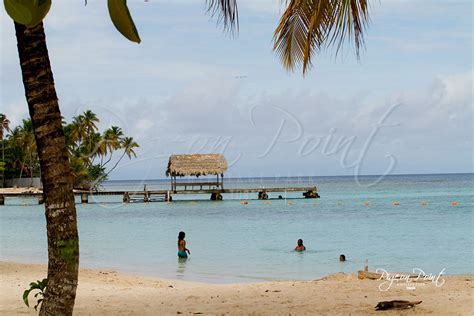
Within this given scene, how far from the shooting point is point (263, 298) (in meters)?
8.70

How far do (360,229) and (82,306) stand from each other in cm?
2045

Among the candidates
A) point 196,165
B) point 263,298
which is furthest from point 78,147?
point 263,298

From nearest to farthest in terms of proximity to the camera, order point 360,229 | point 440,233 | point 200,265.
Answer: point 200,265 → point 440,233 → point 360,229

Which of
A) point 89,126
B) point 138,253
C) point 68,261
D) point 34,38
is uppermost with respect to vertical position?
point 89,126

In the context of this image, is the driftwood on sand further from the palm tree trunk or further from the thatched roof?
the thatched roof

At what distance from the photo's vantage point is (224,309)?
7.73 meters

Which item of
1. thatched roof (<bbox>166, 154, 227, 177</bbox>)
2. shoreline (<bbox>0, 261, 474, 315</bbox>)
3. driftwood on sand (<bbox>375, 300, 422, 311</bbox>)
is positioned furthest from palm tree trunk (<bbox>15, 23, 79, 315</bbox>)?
thatched roof (<bbox>166, 154, 227, 177</bbox>)

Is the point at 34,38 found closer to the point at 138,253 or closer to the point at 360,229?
the point at 138,253

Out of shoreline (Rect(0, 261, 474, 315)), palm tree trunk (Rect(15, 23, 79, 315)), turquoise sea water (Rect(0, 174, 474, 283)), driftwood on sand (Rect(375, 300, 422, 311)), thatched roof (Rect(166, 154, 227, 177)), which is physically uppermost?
thatched roof (Rect(166, 154, 227, 177))

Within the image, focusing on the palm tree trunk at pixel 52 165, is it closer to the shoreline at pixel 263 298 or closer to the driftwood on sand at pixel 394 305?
the shoreline at pixel 263 298

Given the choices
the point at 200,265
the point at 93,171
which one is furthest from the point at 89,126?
the point at 200,265

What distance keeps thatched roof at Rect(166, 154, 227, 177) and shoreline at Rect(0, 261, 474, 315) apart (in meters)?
34.8

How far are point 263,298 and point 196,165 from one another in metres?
37.6

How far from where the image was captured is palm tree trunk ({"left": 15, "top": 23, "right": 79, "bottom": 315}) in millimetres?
4496
